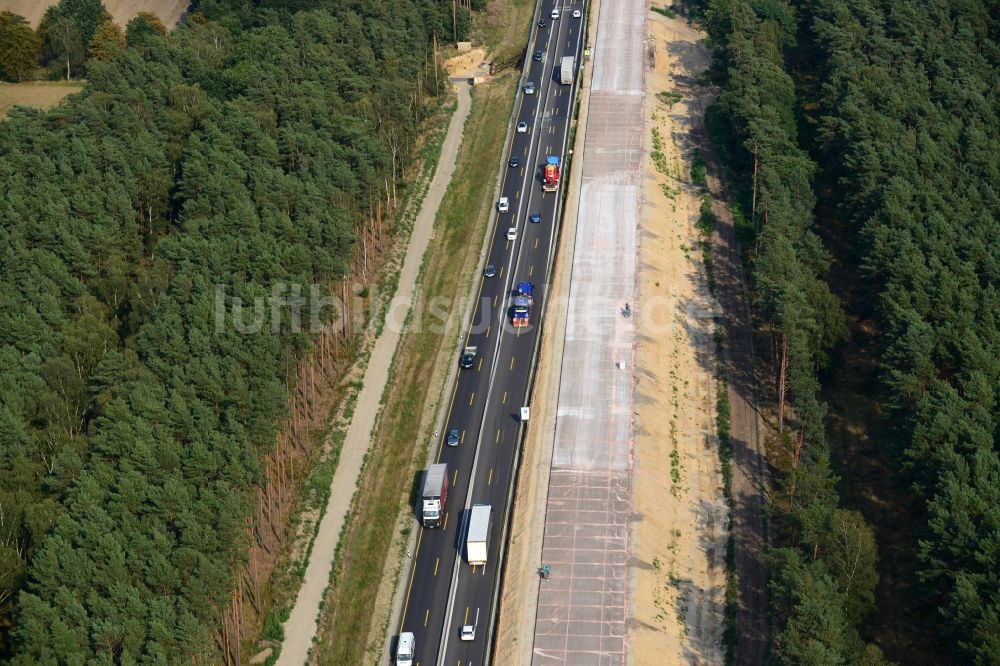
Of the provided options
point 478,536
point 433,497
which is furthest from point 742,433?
point 433,497

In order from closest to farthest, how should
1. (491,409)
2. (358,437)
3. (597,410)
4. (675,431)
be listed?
(675,431) < (597,410) < (358,437) < (491,409)

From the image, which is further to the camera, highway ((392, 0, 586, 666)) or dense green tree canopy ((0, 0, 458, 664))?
highway ((392, 0, 586, 666))

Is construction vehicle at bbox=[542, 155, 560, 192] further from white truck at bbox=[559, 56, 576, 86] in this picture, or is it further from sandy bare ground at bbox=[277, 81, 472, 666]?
white truck at bbox=[559, 56, 576, 86]

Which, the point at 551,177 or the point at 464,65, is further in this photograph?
the point at 464,65

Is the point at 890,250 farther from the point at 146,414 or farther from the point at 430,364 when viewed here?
the point at 146,414

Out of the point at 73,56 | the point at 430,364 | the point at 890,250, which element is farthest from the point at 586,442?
the point at 73,56

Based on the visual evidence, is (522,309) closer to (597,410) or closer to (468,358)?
(468,358)

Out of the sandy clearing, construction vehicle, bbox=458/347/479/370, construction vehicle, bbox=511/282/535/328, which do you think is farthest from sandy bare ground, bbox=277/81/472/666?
the sandy clearing
